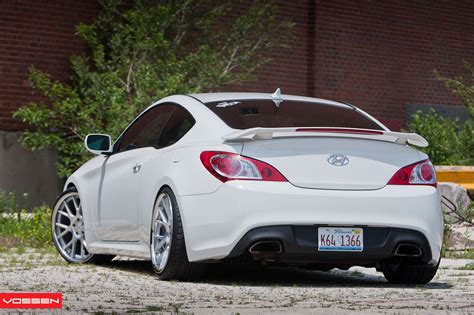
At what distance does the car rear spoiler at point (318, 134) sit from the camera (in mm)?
8312

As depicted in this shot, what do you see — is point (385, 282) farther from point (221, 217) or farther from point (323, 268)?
point (221, 217)

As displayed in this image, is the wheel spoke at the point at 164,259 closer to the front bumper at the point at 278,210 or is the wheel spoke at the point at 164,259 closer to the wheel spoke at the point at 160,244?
the wheel spoke at the point at 160,244

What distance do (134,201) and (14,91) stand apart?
32.7 feet

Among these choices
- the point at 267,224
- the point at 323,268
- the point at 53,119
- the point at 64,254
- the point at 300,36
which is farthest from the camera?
the point at 300,36

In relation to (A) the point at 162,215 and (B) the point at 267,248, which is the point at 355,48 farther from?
(B) the point at 267,248

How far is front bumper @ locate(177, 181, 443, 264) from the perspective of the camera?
8227 mm

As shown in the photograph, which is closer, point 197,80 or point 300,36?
point 197,80

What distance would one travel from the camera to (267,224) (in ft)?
27.0

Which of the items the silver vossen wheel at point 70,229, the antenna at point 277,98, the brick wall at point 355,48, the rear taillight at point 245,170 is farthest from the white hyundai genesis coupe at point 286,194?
the brick wall at point 355,48

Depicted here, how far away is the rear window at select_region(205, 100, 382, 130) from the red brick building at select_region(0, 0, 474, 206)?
33.1 feet

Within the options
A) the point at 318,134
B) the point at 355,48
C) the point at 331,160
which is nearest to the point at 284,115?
the point at 318,134

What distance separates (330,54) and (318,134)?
602 inches

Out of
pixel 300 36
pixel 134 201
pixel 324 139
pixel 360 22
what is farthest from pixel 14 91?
pixel 324 139

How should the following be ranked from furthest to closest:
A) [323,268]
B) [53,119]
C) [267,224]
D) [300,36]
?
1. [300,36]
2. [53,119]
3. [323,268]
4. [267,224]
